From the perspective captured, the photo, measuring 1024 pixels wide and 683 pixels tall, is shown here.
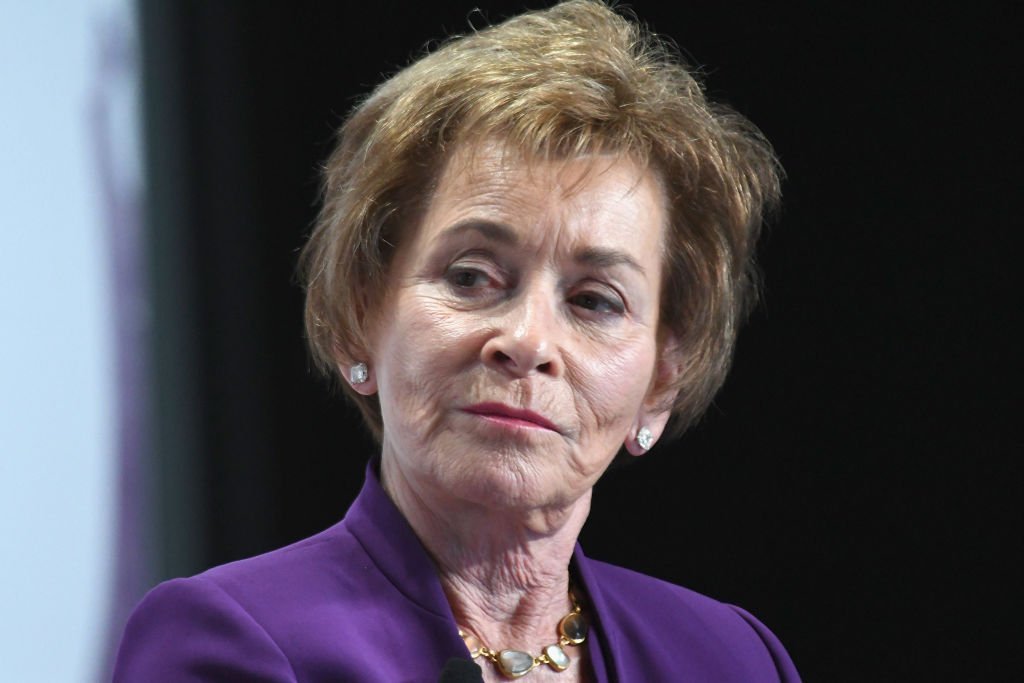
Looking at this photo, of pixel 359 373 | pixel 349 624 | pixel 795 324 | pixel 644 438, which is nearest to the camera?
pixel 349 624

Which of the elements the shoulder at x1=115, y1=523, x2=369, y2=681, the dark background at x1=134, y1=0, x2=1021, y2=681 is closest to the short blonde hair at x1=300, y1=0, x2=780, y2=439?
the shoulder at x1=115, y1=523, x2=369, y2=681

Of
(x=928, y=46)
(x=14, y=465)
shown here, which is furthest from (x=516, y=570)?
(x=928, y=46)

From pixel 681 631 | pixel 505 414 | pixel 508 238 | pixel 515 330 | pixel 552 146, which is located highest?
pixel 552 146

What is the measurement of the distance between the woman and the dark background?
0.53 m

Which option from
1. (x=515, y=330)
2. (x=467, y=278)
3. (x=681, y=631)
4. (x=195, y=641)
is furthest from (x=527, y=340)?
(x=681, y=631)

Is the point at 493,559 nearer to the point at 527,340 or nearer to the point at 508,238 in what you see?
the point at 527,340

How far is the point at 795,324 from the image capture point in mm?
2785

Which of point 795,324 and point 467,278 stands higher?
point 467,278

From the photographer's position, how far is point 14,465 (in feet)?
7.02

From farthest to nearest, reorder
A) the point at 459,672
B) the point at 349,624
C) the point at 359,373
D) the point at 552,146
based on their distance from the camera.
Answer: the point at 359,373
the point at 552,146
the point at 349,624
the point at 459,672

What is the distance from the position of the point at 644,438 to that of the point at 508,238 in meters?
0.43

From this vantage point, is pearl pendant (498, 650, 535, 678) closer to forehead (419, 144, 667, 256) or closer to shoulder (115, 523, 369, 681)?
shoulder (115, 523, 369, 681)

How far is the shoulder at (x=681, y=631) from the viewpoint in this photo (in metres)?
2.11

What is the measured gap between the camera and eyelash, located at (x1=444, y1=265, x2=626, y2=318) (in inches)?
73.8
